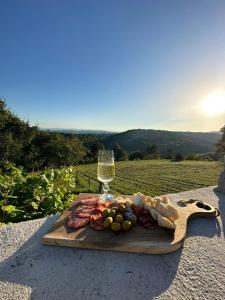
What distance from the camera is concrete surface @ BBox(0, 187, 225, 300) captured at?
2.98 ft

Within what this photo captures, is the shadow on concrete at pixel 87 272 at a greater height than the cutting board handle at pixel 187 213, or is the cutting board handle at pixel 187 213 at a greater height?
the cutting board handle at pixel 187 213

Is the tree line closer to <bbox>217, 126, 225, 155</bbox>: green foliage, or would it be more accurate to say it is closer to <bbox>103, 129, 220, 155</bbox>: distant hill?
<bbox>217, 126, 225, 155</bbox>: green foliage

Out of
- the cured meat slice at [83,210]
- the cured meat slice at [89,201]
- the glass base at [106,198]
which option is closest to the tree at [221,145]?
the glass base at [106,198]

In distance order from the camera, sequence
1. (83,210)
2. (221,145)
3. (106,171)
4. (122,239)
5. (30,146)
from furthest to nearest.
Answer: (30,146)
(221,145)
(106,171)
(83,210)
(122,239)

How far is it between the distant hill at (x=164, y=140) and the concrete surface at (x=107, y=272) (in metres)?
48.8

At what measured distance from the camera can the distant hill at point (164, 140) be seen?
5004 centimetres

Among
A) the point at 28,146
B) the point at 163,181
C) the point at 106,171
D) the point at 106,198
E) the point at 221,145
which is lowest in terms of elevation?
the point at 163,181

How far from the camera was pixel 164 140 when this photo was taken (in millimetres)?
57281

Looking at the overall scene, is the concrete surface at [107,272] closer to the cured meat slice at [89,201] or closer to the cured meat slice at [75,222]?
the cured meat slice at [75,222]

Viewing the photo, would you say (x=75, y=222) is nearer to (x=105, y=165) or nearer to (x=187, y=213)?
(x=105, y=165)

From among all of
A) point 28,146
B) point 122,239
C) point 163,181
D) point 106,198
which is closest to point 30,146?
point 28,146

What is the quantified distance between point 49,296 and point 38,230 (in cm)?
55

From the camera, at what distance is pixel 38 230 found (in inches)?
54.6

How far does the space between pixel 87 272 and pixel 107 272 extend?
0.09 m
